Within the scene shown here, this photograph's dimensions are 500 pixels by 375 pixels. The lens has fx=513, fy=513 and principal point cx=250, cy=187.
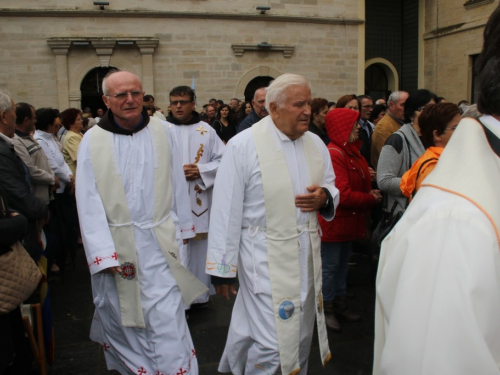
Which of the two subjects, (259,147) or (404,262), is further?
(259,147)

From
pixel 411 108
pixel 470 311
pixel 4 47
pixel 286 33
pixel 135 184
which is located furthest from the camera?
pixel 286 33

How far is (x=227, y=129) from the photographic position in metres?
9.88

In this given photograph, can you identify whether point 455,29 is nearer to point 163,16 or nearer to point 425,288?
point 163,16

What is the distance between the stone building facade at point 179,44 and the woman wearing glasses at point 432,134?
1317cm

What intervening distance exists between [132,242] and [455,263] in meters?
2.55

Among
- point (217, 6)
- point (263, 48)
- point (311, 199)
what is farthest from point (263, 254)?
point (263, 48)

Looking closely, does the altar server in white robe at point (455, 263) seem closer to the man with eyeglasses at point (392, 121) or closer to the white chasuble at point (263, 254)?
the white chasuble at point (263, 254)

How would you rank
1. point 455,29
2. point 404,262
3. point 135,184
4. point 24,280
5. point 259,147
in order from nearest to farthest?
point 404,262
point 24,280
point 259,147
point 135,184
point 455,29

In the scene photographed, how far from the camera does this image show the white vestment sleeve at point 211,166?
4.91m

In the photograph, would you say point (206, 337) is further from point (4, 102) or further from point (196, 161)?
point (4, 102)

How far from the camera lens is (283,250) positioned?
3012 mm

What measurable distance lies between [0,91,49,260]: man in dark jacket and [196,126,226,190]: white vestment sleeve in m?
1.52

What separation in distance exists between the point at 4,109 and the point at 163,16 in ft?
42.2

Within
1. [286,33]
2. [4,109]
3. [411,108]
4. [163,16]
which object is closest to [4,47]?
[163,16]
